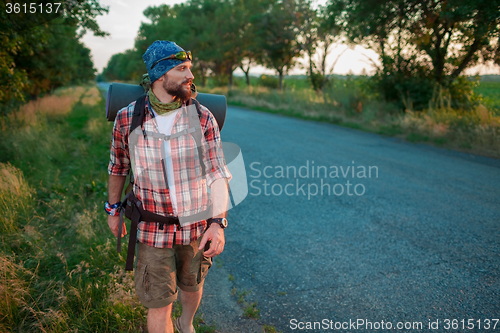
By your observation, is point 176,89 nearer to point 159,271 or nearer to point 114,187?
point 114,187

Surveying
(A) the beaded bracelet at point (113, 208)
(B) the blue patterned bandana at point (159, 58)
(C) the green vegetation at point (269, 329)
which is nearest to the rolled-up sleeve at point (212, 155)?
(B) the blue patterned bandana at point (159, 58)

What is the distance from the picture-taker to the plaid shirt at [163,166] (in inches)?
70.5

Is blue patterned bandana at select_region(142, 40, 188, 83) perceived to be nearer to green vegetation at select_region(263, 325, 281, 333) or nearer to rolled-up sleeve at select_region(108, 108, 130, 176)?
rolled-up sleeve at select_region(108, 108, 130, 176)

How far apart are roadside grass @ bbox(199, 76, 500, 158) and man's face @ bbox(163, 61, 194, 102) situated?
26.4 ft

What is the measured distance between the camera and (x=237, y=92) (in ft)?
87.8

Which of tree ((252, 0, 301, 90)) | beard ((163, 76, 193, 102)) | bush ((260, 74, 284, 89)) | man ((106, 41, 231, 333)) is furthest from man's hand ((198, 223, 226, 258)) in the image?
bush ((260, 74, 284, 89))

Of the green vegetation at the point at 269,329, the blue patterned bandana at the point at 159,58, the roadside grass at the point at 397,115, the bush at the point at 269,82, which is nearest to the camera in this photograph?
the blue patterned bandana at the point at 159,58

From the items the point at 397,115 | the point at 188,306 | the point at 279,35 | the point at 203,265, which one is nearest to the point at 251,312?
the point at 188,306

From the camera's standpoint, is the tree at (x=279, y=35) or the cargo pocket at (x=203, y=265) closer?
the cargo pocket at (x=203, y=265)

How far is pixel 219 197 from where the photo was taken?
74.4 inches

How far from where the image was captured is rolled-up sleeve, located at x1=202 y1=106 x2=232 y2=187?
1.87 m

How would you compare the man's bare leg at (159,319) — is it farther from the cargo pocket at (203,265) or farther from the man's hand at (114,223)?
the man's hand at (114,223)

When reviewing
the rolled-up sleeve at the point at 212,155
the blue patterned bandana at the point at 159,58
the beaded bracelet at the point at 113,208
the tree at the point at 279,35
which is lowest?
the beaded bracelet at the point at 113,208

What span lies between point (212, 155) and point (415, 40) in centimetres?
1235
